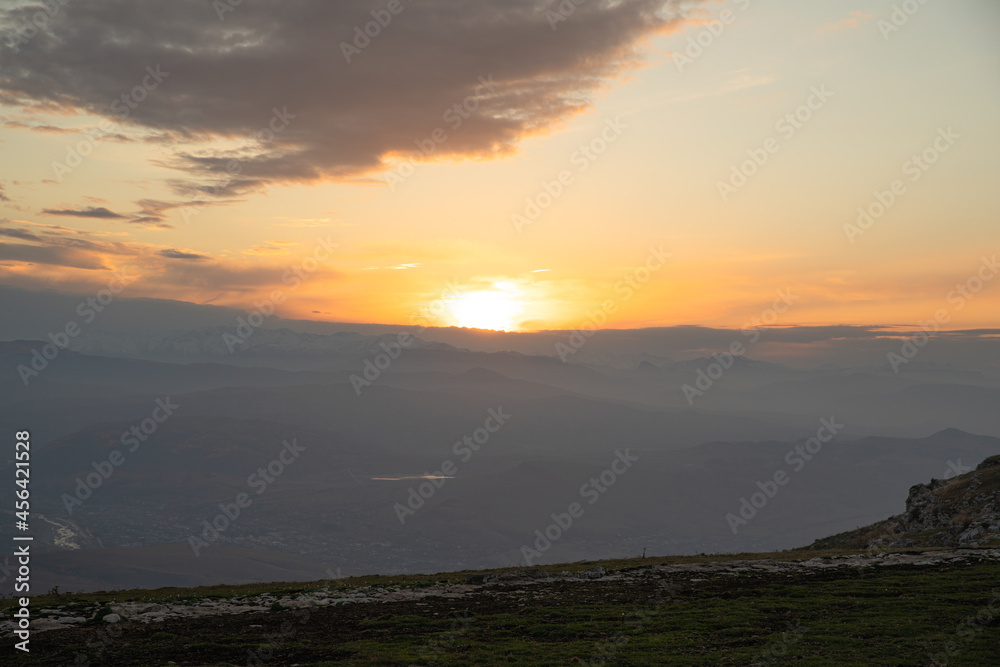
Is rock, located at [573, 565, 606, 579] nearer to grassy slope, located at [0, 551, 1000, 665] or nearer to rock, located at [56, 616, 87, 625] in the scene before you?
grassy slope, located at [0, 551, 1000, 665]

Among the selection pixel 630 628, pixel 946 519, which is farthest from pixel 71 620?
pixel 946 519

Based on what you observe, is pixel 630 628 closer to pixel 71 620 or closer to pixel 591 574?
pixel 591 574

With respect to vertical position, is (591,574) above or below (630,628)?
below

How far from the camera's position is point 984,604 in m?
28.2

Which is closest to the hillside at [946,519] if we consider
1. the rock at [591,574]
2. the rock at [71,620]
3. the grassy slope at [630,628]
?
the grassy slope at [630,628]

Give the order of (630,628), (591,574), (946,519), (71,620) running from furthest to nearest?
(946,519), (591,574), (71,620), (630,628)

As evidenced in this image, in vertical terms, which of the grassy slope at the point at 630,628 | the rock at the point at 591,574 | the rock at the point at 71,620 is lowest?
the rock at the point at 591,574

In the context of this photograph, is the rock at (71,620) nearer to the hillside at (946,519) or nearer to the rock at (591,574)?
the rock at (591,574)

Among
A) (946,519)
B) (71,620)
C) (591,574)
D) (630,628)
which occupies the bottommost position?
(946,519)

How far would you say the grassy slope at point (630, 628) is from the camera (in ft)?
78.0

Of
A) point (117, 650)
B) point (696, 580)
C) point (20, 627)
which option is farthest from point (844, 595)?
point (20, 627)

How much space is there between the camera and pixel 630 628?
2792cm

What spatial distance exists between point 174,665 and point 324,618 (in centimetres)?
961

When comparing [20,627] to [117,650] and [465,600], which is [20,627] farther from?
[465,600]
